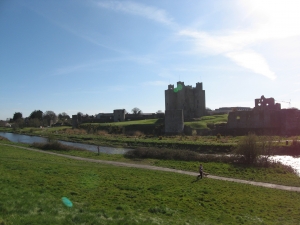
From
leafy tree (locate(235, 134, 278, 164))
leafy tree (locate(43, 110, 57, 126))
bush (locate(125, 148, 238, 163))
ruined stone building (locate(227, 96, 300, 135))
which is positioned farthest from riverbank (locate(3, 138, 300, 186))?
leafy tree (locate(43, 110, 57, 126))

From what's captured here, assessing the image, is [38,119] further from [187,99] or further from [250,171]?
[250,171]

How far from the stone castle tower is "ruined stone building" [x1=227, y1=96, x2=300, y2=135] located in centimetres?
2033

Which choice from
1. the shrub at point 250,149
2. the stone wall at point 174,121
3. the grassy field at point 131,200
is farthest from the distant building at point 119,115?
the grassy field at point 131,200

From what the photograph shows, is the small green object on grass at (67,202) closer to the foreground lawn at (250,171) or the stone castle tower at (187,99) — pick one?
the foreground lawn at (250,171)

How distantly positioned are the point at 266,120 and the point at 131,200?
39016 mm

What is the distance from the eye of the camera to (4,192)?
7.90 m

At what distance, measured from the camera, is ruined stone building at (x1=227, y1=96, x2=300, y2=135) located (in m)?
40.7

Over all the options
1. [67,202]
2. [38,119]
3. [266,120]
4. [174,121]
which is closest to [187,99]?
[174,121]

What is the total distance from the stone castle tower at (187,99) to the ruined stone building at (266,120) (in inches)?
801

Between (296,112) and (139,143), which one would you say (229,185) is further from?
(296,112)

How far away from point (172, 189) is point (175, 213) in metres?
3.21

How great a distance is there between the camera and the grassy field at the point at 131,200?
264 inches

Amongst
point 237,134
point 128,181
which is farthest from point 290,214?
point 237,134

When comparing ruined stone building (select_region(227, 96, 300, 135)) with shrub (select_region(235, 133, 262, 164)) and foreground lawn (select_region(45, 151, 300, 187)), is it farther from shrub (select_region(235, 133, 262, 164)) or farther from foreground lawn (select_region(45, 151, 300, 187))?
foreground lawn (select_region(45, 151, 300, 187))
